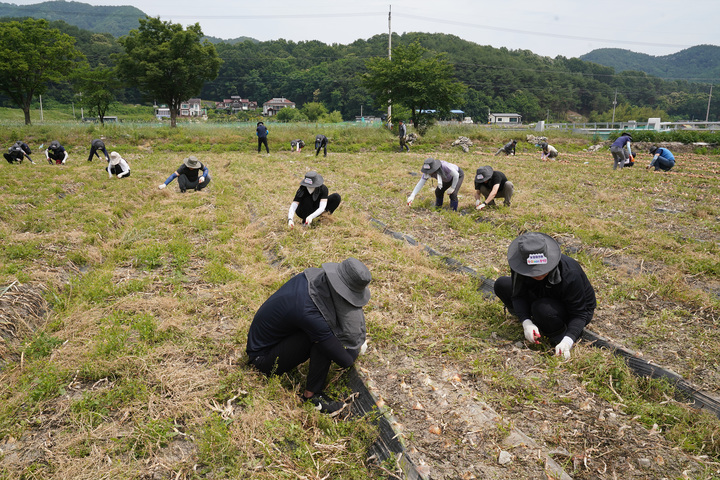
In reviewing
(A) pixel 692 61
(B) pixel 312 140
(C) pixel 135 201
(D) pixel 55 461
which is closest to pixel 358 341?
(D) pixel 55 461

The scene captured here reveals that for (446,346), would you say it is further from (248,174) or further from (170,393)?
(248,174)

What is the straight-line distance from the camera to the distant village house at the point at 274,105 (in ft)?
284

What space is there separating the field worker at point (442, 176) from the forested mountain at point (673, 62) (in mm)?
184863

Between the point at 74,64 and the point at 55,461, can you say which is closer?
the point at 55,461

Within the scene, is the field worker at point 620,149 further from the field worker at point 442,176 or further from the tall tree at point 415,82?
the tall tree at point 415,82

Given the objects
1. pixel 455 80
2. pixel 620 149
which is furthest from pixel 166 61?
pixel 455 80

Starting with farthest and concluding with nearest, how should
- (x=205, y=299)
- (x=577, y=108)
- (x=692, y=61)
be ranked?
(x=692, y=61) → (x=577, y=108) → (x=205, y=299)

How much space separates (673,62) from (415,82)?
204m

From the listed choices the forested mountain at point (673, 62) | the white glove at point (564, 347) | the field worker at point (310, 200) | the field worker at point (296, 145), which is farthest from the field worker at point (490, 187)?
the forested mountain at point (673, 62)

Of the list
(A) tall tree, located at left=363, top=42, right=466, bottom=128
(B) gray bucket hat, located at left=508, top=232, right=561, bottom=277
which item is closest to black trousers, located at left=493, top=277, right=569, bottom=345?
(B) gray bucket hat, located at left=508, top=232, right=561, bottom=277

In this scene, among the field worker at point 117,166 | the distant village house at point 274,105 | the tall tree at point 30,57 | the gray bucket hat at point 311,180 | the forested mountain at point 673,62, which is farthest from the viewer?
the forested mountain at point 673,62

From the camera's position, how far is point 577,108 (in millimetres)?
92250

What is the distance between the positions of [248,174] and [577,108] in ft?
312

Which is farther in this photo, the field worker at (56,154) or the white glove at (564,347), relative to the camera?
the field worker at (56,154)
